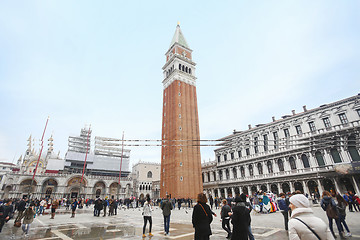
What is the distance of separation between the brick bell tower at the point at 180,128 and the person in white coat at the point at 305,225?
1241 inches

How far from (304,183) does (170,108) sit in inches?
1079

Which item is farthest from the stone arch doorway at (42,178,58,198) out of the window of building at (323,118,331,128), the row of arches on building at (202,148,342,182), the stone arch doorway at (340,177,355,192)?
the window of building at (323,118,331,128)

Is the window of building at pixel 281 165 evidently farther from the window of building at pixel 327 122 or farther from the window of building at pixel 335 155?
Answer: the window of building at pixel 327 122

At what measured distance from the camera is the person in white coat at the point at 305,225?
7.39 feet

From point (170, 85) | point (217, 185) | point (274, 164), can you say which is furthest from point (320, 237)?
point (170, 85)

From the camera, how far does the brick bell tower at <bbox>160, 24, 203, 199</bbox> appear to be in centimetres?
3509

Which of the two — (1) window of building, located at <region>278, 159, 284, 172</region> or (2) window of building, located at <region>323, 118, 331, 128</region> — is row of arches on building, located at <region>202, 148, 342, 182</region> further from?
(2) window of building, located at <region>323, 118, 331, 128</region>

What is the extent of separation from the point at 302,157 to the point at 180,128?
21245 millimetres

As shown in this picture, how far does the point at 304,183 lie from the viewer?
26.5 m

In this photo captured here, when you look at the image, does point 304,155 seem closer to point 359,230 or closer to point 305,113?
point 305,113

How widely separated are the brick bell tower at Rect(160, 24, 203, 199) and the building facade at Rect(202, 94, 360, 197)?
7.56 meters

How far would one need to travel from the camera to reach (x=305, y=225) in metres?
2.34

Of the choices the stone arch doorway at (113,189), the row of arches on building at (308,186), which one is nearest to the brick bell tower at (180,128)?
the row of arches on building at (308,186)

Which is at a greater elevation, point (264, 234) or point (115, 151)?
point (115, 151)
